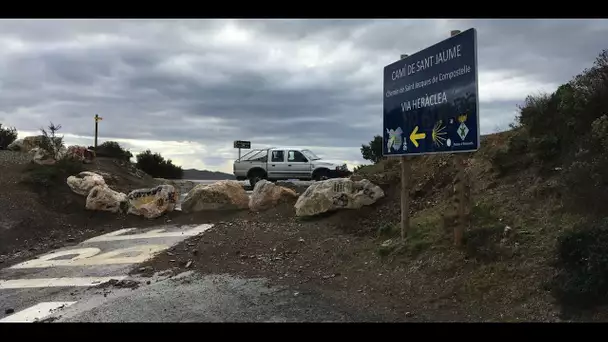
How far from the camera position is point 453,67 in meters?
6.79

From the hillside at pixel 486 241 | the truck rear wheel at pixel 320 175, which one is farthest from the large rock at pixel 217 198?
the truck rear wheel at pixel 320 175

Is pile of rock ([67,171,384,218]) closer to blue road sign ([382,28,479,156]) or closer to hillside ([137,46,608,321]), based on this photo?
hillside ([137,46,608,321])

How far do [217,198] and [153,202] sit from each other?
1900 mm

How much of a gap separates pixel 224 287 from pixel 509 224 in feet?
12.6

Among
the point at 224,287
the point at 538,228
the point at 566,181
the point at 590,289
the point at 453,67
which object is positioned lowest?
the point at 224,287

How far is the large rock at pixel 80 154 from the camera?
1870cm

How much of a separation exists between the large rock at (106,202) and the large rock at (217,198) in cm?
178

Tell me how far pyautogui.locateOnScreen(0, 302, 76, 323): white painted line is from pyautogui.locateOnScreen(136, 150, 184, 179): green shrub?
77.0 ft

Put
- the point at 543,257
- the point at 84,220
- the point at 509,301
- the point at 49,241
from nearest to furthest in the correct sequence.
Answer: the point at 509,301, the point at 543,257, the point at 49,241, the point at 84,220

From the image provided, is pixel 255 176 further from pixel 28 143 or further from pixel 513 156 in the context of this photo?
pixel 513 156

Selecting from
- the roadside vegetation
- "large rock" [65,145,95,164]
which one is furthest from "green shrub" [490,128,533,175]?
"large rock" [65,145,95,164]

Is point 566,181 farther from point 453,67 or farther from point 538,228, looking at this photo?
point 453,67

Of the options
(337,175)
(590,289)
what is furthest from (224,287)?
(337,175)

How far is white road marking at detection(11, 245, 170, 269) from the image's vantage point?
31.3 feet
